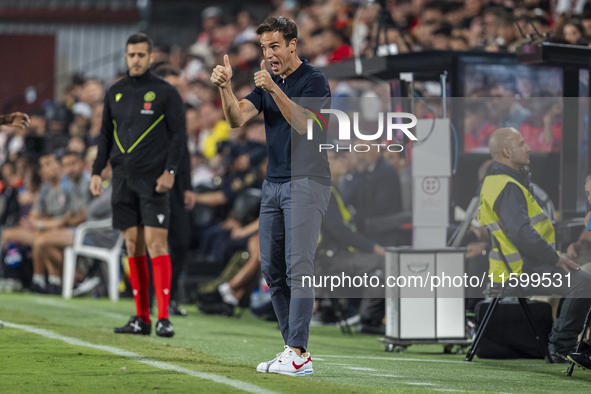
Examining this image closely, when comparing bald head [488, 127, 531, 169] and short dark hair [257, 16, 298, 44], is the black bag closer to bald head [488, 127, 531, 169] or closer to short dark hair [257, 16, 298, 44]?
bald head [488, 127, 531, 169]

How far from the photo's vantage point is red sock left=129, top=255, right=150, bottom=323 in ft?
23.0

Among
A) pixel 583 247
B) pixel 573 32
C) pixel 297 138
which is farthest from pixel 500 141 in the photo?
pixel 573 32

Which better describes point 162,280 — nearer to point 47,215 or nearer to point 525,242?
point 525,242

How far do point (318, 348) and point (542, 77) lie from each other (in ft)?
10.6

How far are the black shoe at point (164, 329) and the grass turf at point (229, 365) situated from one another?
0.29 ft

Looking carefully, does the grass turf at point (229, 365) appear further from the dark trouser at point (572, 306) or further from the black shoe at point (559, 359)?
the dark trouser at point (572, 306)

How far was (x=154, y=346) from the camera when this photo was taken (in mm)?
6168

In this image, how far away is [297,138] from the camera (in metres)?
5.01

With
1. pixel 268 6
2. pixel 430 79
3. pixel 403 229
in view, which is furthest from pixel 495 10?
pixel 268 6

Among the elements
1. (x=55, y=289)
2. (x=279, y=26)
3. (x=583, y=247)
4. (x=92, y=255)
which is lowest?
(x=55, y=289)

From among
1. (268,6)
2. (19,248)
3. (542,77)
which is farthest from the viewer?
(268,6)

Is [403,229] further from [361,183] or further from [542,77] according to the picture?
[542,77]

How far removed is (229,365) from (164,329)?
162cm

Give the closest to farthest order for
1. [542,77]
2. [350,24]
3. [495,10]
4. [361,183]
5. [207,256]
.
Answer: [542,77] < [361,183] < [495,10] < [207,256] < [350,24]
